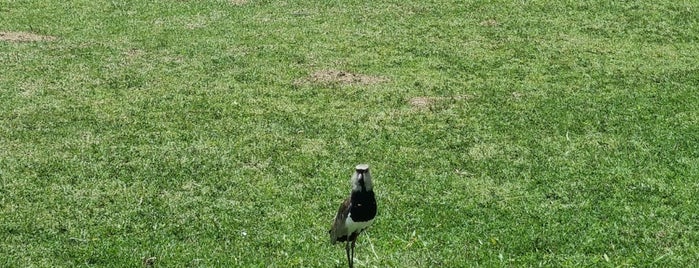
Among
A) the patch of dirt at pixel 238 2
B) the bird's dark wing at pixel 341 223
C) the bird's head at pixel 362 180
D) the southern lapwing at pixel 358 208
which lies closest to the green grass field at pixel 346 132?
the patch of dirt at pixel 238 2

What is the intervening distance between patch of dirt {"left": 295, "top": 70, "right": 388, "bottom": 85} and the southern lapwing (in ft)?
18.0

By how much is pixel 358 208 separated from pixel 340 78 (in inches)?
237

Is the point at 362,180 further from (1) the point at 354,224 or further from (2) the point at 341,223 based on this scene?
(2) the point at 341,223

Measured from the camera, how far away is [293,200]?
724 centimetres

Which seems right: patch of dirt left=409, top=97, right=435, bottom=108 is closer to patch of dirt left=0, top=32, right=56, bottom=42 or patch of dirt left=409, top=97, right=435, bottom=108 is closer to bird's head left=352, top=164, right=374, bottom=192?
bird's head left=352, top=164, right=374, bottom=192

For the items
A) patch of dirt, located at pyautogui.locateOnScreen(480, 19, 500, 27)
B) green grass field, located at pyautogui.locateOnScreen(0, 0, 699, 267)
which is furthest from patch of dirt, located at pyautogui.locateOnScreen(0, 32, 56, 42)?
patch of dirt, located at pyautogui.locateOnScreen(480, 19, 500, 27)

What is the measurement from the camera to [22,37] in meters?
12.4

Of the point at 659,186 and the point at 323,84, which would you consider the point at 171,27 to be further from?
the point at 659,186

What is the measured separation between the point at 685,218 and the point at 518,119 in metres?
2.79

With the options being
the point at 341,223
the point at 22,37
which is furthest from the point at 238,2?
the point at 341,223

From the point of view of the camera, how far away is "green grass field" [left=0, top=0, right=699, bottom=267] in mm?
6480

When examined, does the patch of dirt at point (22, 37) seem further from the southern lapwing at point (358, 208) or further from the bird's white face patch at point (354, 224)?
the bird's white face patch at point (354, 224)

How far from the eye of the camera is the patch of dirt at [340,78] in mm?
10688

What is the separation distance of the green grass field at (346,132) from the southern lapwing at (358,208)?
0.89 metres
